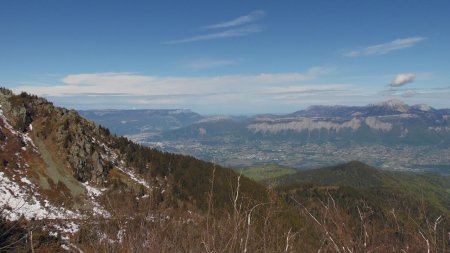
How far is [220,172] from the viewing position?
340ft

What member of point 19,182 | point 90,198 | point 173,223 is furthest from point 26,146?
point 173,223

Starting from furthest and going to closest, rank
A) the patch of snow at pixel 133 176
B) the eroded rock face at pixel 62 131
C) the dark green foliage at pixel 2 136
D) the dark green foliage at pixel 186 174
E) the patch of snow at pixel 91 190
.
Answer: the dark green foliage at pixel 186 174
the patch of snow at pixel 133 176
the eroded rock face at pixel 62 131
the patch of snow at pixel 91 190
the dark green foliage at pixel 2 136

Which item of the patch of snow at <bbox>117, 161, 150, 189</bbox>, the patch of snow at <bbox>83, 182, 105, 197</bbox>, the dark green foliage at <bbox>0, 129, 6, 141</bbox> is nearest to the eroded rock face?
the dark green foliage at <bbox>0, 129, 6, 141</bbox>

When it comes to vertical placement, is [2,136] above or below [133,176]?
above

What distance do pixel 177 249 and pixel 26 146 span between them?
75.3 metres

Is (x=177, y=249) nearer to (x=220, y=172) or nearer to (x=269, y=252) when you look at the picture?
(x=269, y=252)

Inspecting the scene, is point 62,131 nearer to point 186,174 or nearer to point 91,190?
point 91,190

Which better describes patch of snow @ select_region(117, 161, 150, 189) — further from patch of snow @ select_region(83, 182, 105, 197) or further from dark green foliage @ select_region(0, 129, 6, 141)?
dark green foliage @ select_region(0, 129, 6, 141)

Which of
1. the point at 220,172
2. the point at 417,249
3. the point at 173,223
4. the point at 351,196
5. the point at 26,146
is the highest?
the point at 417,249

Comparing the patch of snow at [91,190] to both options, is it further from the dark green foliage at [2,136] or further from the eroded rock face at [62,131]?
the dark green foliage at [2,136]

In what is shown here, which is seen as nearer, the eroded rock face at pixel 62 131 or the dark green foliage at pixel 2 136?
the dark green foliage at pixel 2 136

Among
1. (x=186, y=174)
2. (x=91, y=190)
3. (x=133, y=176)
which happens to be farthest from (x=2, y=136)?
(x=186, y=174)

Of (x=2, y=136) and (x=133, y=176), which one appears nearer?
(x=2, y=136)

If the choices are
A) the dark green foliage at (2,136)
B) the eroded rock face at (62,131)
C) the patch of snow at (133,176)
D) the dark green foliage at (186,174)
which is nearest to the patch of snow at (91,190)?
the eroded rock face at (62,131)
